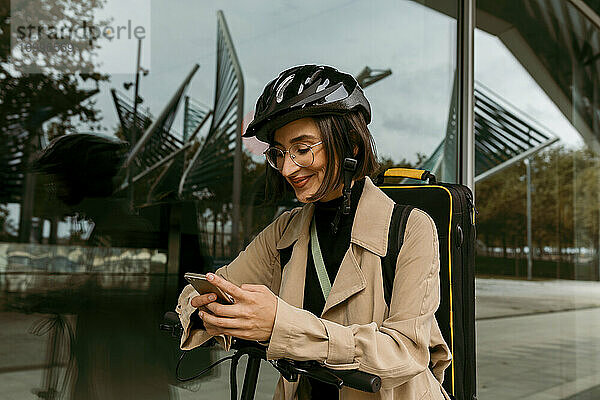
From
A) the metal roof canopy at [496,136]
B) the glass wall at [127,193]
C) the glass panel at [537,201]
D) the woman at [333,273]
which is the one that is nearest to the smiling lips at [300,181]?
the woman at [333,273]

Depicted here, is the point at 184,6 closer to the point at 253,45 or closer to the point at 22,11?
the point at 253,45

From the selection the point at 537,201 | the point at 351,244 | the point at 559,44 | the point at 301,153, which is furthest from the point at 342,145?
the point at 559,44

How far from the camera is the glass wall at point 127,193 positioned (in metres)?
1.69

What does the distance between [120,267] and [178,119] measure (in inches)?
18.5

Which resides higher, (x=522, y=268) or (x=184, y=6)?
(x=184, y=6)

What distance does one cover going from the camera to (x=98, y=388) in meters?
1.85

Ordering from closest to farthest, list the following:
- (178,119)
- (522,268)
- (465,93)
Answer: (178,119)
(465,93)
(522,268)

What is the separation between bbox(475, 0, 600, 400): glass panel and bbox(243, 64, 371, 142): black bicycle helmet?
2.20 m

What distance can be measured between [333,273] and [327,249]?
5 cm

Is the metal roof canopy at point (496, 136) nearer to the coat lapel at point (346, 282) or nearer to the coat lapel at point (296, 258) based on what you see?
the coat lapel at point (296, 258)

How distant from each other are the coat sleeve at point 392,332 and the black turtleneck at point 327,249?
131 mm

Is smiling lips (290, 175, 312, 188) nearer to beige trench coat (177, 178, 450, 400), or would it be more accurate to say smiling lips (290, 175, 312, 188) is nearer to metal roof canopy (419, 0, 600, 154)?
beige trench coat (177, 178, 450, 400)

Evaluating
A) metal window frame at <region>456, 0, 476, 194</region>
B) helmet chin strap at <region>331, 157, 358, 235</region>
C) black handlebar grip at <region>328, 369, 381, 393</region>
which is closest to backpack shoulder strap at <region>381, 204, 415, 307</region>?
helmet chin strap at <region>331, 157, 358, 235</region>

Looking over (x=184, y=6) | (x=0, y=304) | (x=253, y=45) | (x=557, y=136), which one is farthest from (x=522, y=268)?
(x=0, y=304)
